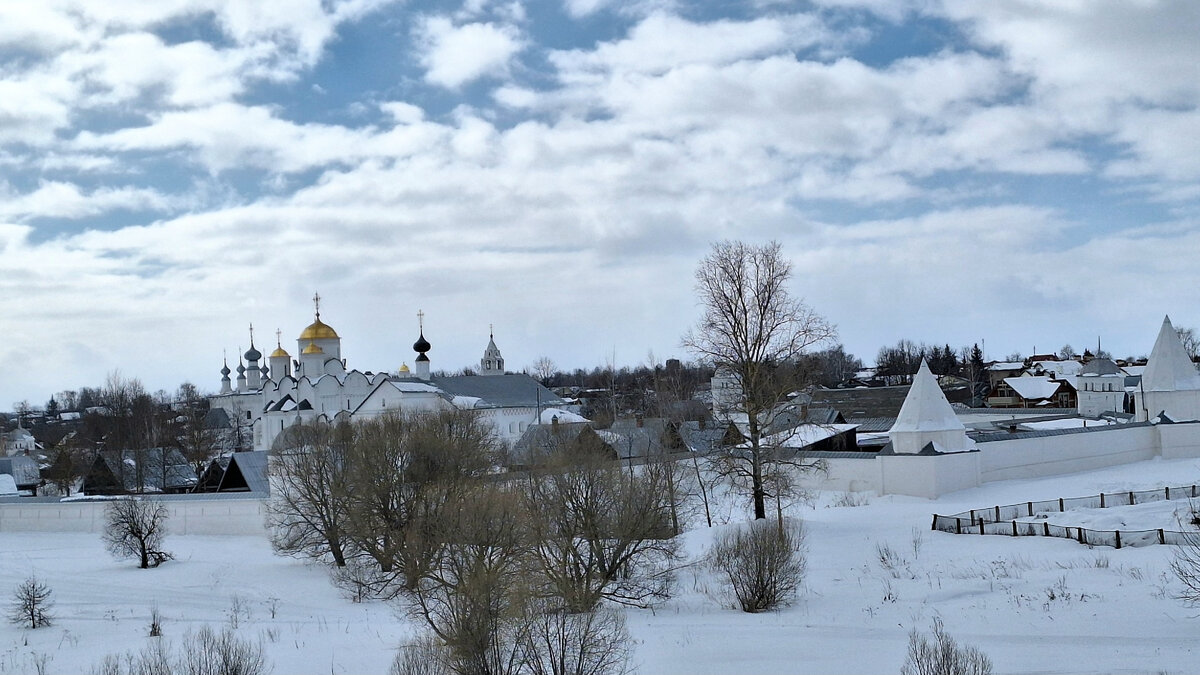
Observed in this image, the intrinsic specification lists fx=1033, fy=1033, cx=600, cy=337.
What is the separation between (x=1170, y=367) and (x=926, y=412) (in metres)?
11.3

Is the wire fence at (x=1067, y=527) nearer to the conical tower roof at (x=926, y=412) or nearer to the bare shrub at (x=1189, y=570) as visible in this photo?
the bare shrub at (x=1189, y=570)

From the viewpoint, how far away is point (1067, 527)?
18.8 m

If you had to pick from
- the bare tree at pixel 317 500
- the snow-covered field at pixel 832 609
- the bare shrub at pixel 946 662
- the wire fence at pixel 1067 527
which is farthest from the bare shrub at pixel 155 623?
the wire fence at pixel 1067 527

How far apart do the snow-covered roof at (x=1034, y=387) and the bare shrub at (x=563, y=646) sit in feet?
204

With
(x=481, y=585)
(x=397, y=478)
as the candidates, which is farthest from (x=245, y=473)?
(x=481, y=585)

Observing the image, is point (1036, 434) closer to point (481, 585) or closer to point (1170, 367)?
point (1170, 367)

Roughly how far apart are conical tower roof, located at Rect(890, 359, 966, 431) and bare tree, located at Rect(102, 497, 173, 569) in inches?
736

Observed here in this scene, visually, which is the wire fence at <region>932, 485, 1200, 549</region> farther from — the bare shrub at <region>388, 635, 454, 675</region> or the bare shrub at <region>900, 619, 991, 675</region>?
the bare shrub at <region>388, 635, 454, 675</region>

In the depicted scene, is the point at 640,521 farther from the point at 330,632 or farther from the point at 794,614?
the point at 330,632

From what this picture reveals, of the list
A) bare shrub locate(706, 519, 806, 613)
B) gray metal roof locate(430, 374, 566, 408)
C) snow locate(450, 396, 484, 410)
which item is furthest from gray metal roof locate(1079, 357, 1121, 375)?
bare shrub locate(706, 519, 806, 613)

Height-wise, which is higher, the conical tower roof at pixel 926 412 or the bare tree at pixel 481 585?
the conical tower roof at pixel 926 412

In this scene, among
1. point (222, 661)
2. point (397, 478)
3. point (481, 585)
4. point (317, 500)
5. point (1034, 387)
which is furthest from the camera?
point (1034, 387)

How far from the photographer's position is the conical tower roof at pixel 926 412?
2575cm

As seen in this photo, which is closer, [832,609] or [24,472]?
[832,609]
